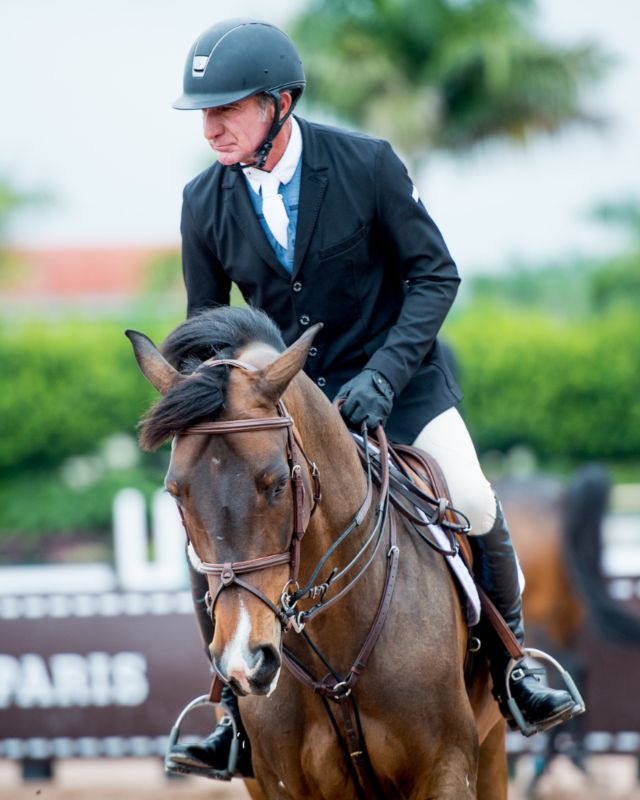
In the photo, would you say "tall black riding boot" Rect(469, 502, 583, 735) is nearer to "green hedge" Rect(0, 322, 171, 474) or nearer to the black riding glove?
the black riding glove

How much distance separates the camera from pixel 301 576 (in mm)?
3539

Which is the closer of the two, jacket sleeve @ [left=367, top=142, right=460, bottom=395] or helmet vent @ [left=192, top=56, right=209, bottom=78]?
helmet vent @ [left=192, top=56, right=209, bottom=78]

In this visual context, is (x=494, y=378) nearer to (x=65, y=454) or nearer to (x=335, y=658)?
(x=65, y=454)

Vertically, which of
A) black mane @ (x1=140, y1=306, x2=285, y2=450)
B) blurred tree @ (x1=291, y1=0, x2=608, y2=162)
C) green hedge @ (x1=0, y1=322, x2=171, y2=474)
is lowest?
green hedge @ (x1=0, y1=322, x2=171, y2=474)

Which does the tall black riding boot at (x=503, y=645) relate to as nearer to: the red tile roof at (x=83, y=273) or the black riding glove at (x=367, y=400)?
the black riding glove at (x=367, y=400)

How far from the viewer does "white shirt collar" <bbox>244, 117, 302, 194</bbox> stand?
4.09 m

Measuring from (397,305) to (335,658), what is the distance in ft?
4.21

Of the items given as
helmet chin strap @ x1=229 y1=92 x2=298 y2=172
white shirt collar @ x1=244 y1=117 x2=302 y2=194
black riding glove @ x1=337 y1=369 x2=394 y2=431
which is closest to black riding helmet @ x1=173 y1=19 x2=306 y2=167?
helmet chin strap @ x1=229 y1=92 x2=298 y2=172

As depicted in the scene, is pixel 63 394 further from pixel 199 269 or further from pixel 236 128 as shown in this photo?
pixel 236 128

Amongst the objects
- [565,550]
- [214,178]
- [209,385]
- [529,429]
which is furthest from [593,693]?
[529,429]

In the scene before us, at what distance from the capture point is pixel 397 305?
4.33 metres

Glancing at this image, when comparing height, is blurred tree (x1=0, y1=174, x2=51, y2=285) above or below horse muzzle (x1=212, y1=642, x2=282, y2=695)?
below

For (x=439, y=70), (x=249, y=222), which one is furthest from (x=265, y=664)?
(x=439, y=70)

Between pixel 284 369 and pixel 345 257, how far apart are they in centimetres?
95
